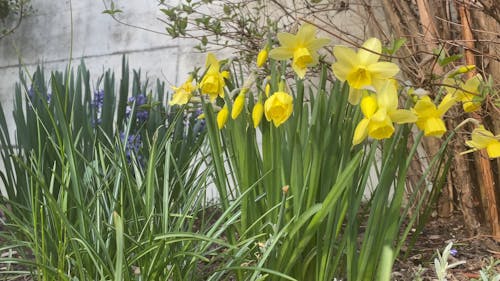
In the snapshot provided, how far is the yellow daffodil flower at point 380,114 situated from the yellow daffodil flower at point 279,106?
0.48 ft

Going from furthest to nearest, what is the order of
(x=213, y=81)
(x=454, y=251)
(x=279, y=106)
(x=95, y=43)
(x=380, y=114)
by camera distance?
(x=95, y=43) → (x=454, y=251) → (x=213, y=81) → (x=279, y=106) → (x=380, y=114)

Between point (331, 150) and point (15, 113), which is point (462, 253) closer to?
point (331, 150)

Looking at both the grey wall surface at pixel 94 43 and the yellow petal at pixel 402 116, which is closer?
the yellow petal at pixel 402 116

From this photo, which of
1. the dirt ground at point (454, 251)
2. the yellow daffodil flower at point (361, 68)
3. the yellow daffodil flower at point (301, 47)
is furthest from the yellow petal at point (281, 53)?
the dirt ground at point (454, 251)

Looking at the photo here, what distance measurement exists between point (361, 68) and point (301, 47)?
0.51ft

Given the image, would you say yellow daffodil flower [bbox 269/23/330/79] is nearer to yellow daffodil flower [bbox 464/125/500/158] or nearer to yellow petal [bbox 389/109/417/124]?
yellow petal [bbox 389/109/417/124]

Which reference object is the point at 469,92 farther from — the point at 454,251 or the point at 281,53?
the point at 454,251

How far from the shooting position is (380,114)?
3.37 ft

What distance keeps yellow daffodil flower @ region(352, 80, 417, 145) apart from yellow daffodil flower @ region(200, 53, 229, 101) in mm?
378

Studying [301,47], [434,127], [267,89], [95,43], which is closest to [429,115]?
[434,127]

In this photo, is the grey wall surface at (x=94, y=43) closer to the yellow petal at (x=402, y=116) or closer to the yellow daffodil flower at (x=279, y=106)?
the yellow daffodil flower at (x=279, y=106)

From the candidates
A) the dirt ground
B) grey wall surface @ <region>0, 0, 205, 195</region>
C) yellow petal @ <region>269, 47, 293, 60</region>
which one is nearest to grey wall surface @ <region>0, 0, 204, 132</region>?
grey wall surface @ <region>0, 0, 205, 195</region>

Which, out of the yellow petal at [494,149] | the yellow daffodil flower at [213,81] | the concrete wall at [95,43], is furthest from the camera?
the concrete wall at [95,43]

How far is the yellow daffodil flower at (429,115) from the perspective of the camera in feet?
3.61
